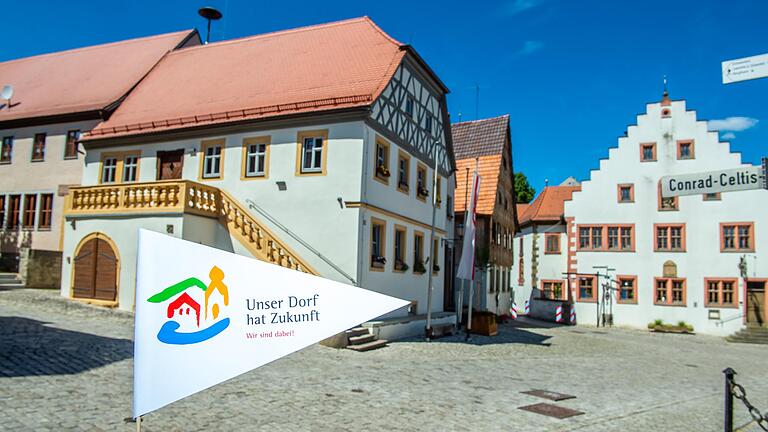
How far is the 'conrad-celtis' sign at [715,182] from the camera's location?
5.18 m

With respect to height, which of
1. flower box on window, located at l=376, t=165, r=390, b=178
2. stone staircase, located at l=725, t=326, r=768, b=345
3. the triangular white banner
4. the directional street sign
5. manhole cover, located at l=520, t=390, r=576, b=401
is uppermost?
flower box on window, located at l=376, t=165, r=390, b=178

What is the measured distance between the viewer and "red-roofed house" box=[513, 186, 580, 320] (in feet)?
117

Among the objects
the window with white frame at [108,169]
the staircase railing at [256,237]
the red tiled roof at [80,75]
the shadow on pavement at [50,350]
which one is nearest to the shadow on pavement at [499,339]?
the staircase railing at [256,237]

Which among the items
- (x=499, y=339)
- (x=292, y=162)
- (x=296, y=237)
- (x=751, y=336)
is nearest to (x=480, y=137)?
(x=499, y=339)

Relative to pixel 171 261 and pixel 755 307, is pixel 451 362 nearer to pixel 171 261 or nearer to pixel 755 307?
pixel 171 261

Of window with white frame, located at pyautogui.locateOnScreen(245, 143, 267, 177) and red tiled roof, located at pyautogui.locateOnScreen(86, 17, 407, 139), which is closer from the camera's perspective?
red tiled roof, located at pyautogui.locateOnScreen(86, 17, 407, 139)

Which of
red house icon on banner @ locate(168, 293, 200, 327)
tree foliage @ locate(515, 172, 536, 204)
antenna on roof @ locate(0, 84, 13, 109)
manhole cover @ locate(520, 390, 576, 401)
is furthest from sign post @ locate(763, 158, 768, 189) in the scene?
tree foliage @ locate(515, 172, 536, 204)

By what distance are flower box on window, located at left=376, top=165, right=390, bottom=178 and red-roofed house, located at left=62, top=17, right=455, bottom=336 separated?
62 millimetres

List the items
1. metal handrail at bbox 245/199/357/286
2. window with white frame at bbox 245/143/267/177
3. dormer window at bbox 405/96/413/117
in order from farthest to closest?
1. dormer window at bbox 405/96/413/117
2. window with white frame at bbox 245/143/267/177
3. metal handrail at bbox 245/199/357/286

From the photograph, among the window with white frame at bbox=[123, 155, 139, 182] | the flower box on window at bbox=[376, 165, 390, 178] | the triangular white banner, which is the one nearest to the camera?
the triangular white banner

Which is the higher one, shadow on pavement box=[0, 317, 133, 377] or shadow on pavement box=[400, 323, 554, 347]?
shadow on pavement box=[0, 317, 133, 377]

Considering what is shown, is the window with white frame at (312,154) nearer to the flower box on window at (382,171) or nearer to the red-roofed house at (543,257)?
the flower box on window at (382,171)

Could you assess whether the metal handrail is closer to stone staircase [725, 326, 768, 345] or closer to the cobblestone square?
the cobblestone square

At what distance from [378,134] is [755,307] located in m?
24.3
